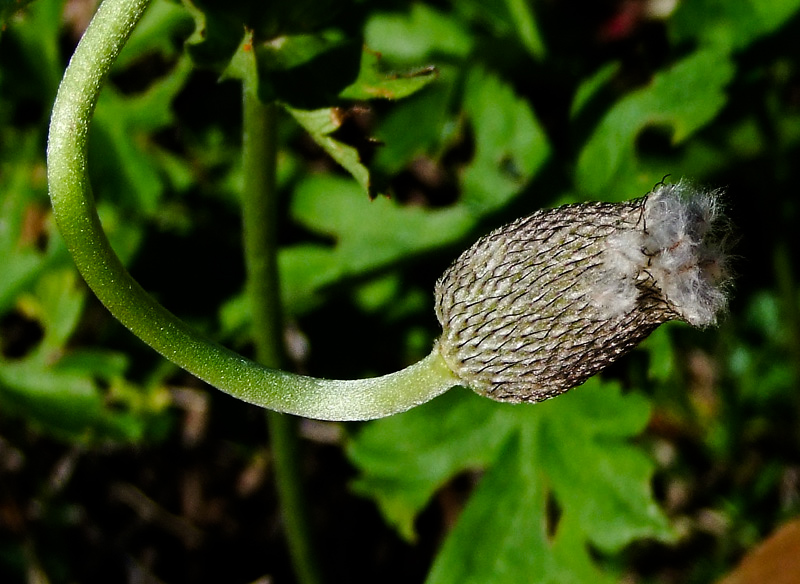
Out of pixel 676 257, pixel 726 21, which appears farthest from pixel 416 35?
pixel 676 257

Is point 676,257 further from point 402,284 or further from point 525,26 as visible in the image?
point 402,284

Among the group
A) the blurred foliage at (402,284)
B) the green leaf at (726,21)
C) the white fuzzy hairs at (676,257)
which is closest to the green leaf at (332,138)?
the blurred foliage at (402,284)

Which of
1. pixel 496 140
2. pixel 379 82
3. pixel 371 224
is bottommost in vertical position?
pixel 371 224

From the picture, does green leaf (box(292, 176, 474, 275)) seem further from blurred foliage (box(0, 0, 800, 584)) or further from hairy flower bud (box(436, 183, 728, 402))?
hairy flower bud (box(436, 183, 728, 402))

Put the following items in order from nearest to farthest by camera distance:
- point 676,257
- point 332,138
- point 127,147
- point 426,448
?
point 676,257
point 332,138
point 426,448
point 127,147

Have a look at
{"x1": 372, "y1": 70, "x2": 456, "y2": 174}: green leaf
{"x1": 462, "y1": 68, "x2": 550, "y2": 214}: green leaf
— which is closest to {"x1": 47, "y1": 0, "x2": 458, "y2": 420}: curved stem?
{"x1": 462, "y1": 68, "x2": 550, "y2": 214}: green leaf

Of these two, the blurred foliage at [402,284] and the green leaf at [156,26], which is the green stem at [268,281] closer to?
the blurred foliage at [402,284]
